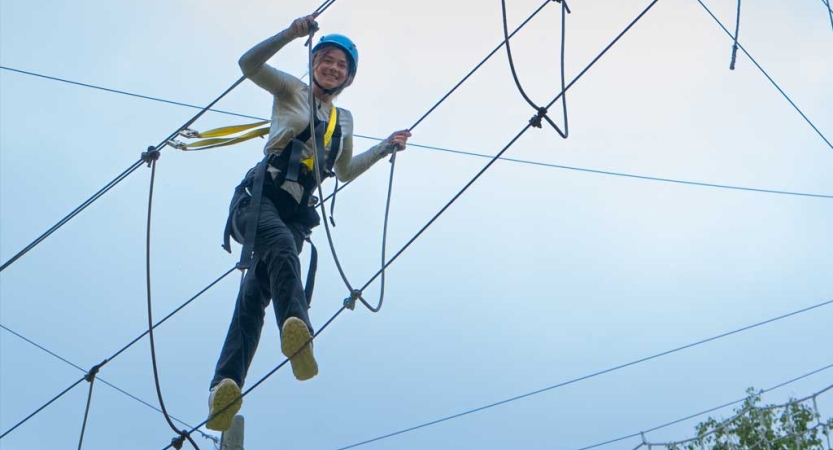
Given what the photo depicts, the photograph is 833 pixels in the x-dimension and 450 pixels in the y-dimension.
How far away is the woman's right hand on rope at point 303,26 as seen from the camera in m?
3.70

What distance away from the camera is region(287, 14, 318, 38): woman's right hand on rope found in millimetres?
3699

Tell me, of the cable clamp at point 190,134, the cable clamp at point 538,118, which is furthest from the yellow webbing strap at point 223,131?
the cable clamp at point 538,118

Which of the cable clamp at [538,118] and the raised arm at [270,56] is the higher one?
the raised arm at [270,56]

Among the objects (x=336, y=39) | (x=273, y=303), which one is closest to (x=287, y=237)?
(x=273, y=303)

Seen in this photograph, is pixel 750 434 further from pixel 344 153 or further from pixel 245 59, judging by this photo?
pixel 245 59

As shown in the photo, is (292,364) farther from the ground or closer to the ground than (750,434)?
closer to the ground

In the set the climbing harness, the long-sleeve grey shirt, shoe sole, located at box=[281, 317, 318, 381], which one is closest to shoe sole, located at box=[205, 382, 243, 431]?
shoe sole, located at box=[281, 317, 318, 381]

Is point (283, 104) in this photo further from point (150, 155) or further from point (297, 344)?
point (297, 344)

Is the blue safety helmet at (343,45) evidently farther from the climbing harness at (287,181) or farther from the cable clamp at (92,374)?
the cable clamp at (92,374)

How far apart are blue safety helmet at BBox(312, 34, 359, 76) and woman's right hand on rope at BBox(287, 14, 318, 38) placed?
1.69 feet

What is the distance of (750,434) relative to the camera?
827 centimetres

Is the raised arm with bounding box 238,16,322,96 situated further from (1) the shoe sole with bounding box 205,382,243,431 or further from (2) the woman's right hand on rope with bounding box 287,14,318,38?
(1) the shoe sole with bounding box 205,382,243,431

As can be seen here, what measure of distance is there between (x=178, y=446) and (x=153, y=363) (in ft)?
1.47

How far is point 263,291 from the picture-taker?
13.3 ft
